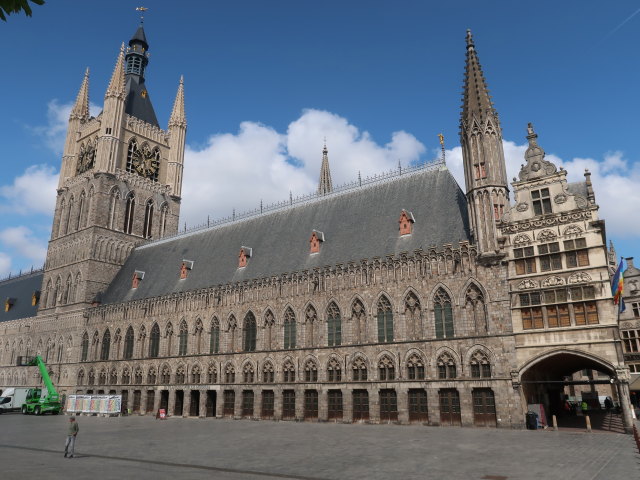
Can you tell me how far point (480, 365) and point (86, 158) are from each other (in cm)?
5333

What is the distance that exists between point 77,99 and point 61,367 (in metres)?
36.0

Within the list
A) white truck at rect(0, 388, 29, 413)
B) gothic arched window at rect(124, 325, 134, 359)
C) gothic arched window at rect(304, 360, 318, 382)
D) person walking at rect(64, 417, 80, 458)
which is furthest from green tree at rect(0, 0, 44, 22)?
white truck at rect(0, 388, 29, 413)

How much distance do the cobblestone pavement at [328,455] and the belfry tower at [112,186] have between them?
1216 inches

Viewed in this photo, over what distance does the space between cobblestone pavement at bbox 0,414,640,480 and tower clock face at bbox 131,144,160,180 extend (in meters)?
39.6

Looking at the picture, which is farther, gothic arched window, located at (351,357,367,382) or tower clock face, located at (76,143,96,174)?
tower clock face, located at (76,143,96,174)

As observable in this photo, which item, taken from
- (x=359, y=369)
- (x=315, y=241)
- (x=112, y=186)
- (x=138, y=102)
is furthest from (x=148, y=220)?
(x=359, y=369)

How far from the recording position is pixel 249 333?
4006 cm

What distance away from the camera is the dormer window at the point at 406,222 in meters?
35.3

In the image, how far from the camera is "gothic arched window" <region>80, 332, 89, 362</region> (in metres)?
51.9

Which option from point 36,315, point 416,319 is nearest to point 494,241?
point 416,319

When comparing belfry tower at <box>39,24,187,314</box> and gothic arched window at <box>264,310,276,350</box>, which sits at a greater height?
belfry tower at <box>39,24,187,314</box>

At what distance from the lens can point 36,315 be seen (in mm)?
59250

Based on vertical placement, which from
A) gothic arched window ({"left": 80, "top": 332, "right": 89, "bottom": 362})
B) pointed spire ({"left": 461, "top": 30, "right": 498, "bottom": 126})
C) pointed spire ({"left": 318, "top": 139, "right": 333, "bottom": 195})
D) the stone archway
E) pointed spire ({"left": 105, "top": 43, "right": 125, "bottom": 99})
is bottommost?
the stone archway

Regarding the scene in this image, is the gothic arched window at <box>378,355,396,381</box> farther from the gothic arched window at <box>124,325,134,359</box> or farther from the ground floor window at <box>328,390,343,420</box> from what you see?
the gothic arched window at <box>124,325,134,359</box>
